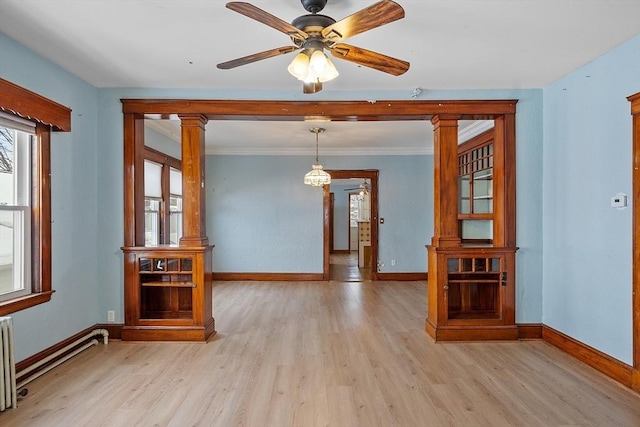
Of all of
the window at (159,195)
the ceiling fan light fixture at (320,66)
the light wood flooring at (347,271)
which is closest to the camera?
the ceiling fan light fixture at (320,66)

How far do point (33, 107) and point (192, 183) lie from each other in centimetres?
141

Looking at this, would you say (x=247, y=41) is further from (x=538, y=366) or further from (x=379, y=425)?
(x=538, y=366)

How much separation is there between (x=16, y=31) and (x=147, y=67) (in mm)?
904

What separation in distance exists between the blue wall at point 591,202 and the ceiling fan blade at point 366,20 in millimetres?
2168

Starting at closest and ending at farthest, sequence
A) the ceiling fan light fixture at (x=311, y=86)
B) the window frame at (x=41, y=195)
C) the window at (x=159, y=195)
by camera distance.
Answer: the ceiling fan light fixture at (x=311, y=86)
the window frame at (x=41, y=195)
the window at (x=159, y=195)

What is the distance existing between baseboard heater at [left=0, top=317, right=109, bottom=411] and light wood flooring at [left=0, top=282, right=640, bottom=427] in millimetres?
68

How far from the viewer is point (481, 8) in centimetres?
232

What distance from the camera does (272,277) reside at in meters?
7.00

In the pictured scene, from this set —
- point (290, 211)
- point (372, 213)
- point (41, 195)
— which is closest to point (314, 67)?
point (41, 195)

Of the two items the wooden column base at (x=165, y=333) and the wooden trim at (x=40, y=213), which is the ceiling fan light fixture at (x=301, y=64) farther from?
the wooden column base at (x=165, y=333)

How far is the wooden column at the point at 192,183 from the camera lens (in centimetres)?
377

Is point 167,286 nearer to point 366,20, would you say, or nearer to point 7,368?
point 7,368

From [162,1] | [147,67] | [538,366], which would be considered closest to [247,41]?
[162,1]

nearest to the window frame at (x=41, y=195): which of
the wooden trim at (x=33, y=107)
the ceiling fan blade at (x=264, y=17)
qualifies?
the wooden trim at (x=33, y=107)
